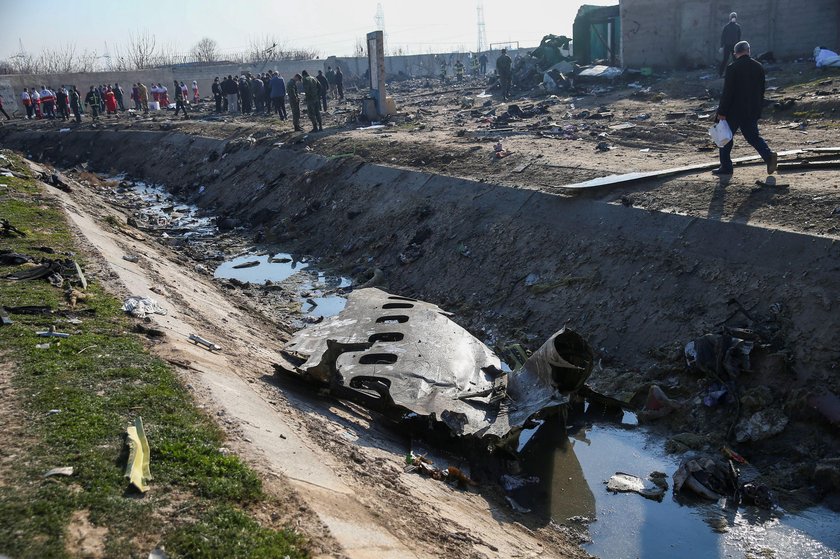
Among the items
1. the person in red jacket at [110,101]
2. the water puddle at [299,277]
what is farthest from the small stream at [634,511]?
the person in red jacket at [110,101]

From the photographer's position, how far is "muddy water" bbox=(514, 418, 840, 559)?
17.3ft

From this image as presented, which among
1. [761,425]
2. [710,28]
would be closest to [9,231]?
[761,425]

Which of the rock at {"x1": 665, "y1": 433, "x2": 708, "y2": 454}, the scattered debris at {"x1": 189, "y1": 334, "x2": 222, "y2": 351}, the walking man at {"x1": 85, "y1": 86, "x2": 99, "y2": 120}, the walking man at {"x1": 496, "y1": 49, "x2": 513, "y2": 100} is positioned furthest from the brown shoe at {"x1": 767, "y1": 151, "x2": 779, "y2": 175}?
the walking man at {"x1": 85, "y1": 86, "x2": 99, "y2": 120}

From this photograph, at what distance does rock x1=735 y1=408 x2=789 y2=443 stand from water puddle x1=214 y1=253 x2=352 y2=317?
633 cm

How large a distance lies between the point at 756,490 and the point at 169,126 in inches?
1157

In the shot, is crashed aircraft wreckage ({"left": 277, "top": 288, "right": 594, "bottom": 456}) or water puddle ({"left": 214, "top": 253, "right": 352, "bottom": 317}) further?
water puddle ({"left": 214, "top": 253, "right": 352, "bottom": 317})

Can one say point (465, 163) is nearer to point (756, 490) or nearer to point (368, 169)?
point (368, 169)

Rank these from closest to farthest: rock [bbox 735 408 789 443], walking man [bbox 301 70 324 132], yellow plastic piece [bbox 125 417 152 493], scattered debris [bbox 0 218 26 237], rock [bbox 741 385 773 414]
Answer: yellow plastic piece [bbox 125 417 152 493] → rock [bbox 735 408 789 443] → rock [bbox 741 385 773 414] → scattered debris [bbox 0 218 26 237] → walking man [bbox 301 70 324 132]

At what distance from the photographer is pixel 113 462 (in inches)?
170

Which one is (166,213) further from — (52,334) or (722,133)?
(722,133)

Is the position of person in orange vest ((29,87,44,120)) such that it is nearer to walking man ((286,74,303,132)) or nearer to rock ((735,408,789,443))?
walking man ((286,74,303,132))

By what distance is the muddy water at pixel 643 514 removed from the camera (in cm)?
527

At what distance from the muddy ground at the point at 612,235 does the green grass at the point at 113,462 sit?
1.10 meters

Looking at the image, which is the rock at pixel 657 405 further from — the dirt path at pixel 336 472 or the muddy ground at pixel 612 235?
the dirt path at pixel 336 472
